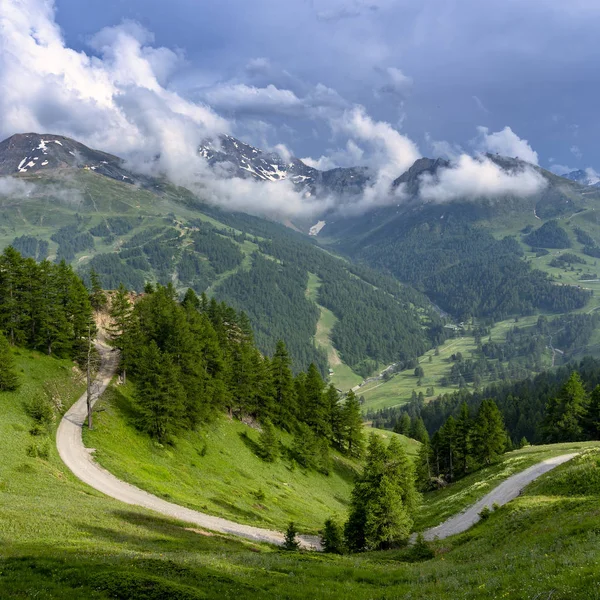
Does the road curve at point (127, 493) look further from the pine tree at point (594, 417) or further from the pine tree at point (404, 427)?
the pine tree at point (404, 427)

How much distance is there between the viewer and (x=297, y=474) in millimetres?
83500

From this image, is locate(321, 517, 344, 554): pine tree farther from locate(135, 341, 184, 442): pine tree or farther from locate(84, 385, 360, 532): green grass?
locate(135, 341, 184, 442): pine tree

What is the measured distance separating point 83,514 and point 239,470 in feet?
126

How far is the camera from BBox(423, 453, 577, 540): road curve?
52.1 meters

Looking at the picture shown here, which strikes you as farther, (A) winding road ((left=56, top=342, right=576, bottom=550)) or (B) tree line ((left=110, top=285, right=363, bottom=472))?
(B) tree line ((left=110, top=285, right=363, bottom=472))

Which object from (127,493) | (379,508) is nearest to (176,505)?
(127,493)

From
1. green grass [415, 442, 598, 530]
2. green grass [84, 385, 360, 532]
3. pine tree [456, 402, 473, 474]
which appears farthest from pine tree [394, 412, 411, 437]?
green grass [415, 442, 598, 530]

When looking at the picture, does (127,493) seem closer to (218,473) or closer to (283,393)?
(218,473)

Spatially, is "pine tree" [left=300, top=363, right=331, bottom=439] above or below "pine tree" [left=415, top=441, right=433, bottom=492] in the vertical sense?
above

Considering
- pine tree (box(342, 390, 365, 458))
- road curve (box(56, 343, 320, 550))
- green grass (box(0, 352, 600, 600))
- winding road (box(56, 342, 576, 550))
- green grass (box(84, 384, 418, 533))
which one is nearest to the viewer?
green grass (box(0, 352, 600, 600))

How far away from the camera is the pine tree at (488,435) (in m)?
86.6

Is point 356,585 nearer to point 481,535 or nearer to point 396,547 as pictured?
point 481,535

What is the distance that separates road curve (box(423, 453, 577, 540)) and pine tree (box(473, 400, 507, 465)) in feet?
68.9

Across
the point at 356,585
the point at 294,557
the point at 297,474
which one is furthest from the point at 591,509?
the point at 297,474
